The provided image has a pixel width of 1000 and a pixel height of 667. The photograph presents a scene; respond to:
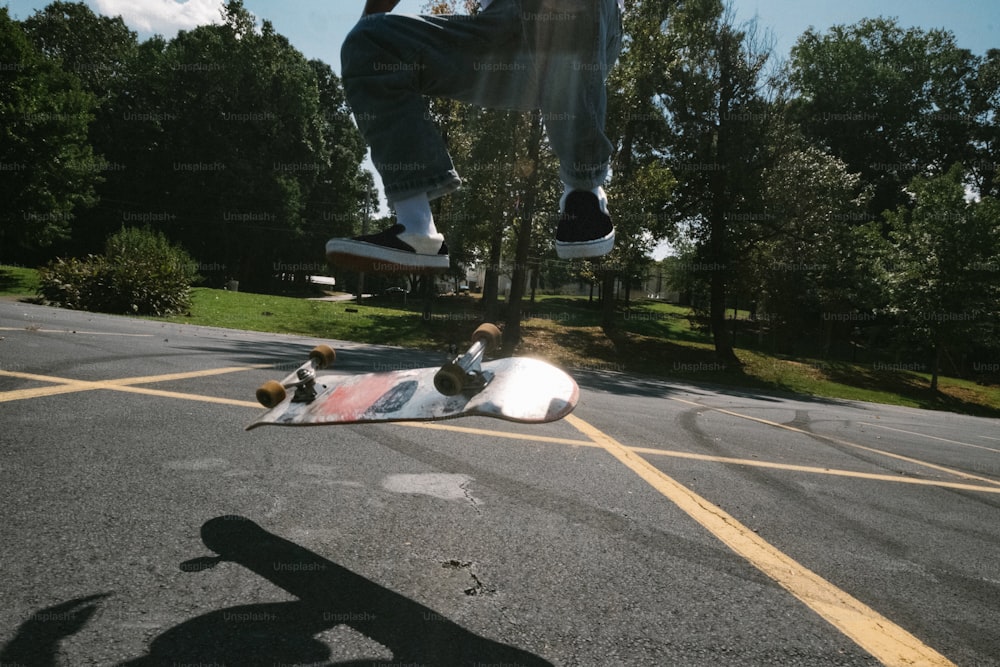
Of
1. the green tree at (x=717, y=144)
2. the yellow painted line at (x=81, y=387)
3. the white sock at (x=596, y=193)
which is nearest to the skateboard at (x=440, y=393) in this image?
the white sock at (x=596, y=193)

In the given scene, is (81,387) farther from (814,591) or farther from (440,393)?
(814,591)

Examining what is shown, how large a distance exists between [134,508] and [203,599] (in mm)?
681

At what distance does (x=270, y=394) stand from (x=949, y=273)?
78.4 ft

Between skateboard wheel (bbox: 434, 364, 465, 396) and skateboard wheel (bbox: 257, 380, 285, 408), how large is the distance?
699 millimetres

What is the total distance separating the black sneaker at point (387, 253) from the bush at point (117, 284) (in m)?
16.4

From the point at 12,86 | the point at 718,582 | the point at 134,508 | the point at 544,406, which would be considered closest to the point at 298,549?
the point at 134,508

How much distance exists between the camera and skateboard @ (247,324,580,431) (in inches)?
64.1

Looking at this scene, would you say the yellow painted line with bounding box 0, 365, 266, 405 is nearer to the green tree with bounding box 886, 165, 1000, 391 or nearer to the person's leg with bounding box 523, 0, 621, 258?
the person's leg with bounding box 523, 0, 621, 258

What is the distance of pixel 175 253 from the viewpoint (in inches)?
714

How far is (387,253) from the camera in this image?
1.92 m

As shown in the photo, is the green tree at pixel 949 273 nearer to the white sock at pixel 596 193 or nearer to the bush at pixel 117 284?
the white sock at pixel 596 193

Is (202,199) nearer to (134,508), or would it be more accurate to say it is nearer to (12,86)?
(12,86)

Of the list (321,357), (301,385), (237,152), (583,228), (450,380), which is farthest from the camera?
(237,152)

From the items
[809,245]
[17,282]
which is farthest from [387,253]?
[17,282]
